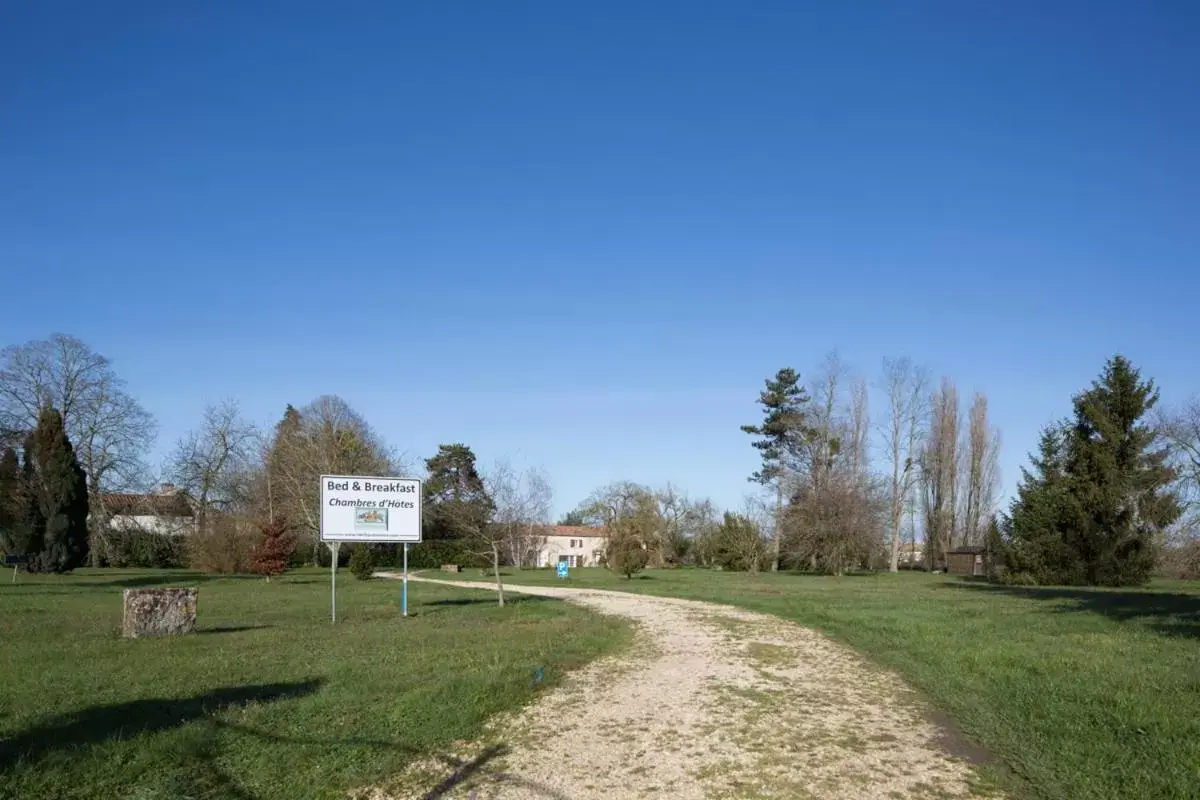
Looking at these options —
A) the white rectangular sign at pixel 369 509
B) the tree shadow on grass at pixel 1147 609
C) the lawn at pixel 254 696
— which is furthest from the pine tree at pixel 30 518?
the tree shadow on grass at pixel 1147 609

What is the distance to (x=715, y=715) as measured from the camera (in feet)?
25.9

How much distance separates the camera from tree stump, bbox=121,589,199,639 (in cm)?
1404

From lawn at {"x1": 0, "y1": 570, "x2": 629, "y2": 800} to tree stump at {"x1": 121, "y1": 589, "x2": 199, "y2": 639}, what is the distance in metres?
0.58

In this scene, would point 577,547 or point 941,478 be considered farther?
point 577,547

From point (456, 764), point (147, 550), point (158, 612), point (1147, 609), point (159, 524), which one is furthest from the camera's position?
point (159, 524)

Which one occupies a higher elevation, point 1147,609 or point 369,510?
point 369,510

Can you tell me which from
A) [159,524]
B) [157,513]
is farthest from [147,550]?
[157,513]

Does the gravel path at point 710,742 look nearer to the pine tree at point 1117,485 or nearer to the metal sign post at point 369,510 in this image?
the metal sign post at point 369,510

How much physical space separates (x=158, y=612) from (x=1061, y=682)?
1415cm

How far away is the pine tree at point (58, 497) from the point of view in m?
33.1

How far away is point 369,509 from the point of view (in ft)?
65.8

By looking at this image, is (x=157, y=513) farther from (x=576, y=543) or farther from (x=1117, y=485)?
(x=1117, y=485)

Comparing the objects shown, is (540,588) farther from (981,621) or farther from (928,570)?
(928,570)

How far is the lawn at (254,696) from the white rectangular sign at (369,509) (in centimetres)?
255
